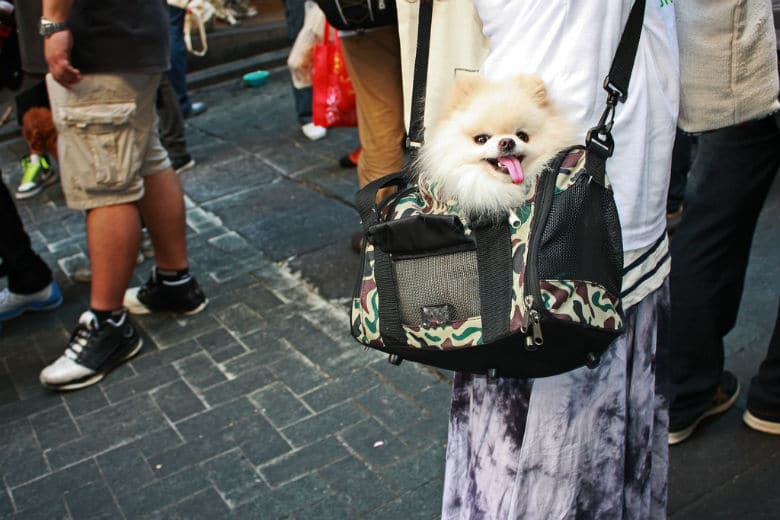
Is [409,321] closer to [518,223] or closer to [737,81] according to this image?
[518,223]

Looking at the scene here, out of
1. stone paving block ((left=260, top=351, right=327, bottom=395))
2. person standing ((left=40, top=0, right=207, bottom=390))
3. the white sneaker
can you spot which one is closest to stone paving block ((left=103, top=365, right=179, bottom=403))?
person standing ((left=40, top=0, right=207, bottom=390))

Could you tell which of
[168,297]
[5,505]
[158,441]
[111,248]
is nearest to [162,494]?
[158,441]

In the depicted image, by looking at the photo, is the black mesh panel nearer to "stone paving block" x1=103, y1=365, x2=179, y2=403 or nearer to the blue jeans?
"stone paving block" x1=103, y1=365, x2=179, y2=403

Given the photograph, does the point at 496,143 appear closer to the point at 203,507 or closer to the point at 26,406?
the point at 203,507

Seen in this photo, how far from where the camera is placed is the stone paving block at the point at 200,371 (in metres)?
3.63

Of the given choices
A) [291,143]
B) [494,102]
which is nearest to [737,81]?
[494,102]

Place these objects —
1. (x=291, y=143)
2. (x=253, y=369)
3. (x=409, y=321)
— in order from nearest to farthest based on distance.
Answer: (x=409, y=321)
(x=253, y=369)
(x=291, y=143)

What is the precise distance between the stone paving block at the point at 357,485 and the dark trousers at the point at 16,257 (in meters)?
2.09

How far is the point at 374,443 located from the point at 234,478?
1.68 ft

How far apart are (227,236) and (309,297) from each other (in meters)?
1.03

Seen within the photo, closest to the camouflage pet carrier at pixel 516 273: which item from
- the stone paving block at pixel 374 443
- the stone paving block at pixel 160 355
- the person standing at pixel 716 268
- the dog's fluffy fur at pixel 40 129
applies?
the person standing at pixel 716 268

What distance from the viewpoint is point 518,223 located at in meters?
1.62

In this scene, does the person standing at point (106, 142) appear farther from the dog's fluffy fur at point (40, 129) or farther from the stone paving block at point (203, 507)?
the dog's fluffy fur at point (40, 129)

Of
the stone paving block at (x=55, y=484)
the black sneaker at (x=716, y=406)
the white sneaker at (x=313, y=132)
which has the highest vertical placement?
the black sneaker at (x=716, y=406)
